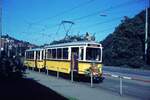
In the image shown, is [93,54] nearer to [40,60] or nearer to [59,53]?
[59,53]

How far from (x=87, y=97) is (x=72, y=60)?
11.5 meters

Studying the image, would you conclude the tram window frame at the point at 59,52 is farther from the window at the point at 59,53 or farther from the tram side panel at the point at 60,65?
the tram side panel at the point at 60,65

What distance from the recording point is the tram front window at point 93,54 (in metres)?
28.1

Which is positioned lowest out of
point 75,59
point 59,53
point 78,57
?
point 75,59

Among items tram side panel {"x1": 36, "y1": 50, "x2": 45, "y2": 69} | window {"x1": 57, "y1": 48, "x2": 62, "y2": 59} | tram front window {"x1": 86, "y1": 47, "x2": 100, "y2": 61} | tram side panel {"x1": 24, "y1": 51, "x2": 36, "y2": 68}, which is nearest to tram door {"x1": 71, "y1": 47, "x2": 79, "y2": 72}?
tram front window {"x1": 86, "y1": 47, "x2": 100, "y2": 61}

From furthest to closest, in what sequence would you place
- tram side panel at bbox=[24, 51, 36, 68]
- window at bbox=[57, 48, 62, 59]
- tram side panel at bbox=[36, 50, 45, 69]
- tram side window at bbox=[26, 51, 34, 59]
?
tram side window at bbox=[26, 51, 34, 59], tram side panel at bbox=[24, 51, 36, 68], tram side panel at bbox=[36, 50, 45, 69], window at bbox=[57, 48, 62, 59]

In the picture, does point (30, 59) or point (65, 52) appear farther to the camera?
point (30, 59)

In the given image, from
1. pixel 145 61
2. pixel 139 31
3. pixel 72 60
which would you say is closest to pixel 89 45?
pixel 72 60

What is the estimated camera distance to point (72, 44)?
2970cm

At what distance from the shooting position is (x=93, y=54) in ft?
93.0

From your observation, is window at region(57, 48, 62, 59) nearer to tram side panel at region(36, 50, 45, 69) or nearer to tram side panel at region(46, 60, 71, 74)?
tram side panel at region(46, 60, 71, 74)

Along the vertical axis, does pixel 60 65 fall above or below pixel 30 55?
below

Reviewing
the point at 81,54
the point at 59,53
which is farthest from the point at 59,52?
the point at 81,54

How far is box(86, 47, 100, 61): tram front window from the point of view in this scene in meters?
28.1
